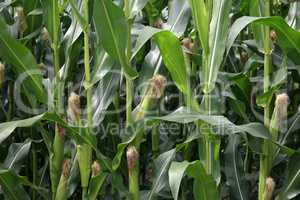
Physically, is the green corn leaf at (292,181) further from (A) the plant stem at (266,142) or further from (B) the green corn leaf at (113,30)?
(B) the green corn leaf at (113,30)

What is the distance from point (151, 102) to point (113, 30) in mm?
202

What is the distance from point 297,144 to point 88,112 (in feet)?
2.25

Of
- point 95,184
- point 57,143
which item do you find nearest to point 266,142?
point 95,184

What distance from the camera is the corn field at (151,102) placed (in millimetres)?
1235

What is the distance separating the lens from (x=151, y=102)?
131cm

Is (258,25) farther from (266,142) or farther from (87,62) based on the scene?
(87,62)

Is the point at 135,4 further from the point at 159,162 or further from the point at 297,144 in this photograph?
the point at 297,144

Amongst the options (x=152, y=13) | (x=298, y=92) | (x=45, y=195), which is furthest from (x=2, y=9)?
(x=298, y=92)

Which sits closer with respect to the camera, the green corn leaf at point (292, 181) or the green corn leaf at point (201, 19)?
the green corn leaf at point (201, 19)

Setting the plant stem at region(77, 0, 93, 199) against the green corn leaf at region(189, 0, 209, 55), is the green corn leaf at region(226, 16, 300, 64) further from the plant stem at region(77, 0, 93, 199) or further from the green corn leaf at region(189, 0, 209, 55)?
the plant stem at region(77, 0, 93, 199)

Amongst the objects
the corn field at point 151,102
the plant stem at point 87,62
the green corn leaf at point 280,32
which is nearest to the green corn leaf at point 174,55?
the corn field at point 151,102

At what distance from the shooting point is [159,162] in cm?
137

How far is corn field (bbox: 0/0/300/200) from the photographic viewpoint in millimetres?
1235

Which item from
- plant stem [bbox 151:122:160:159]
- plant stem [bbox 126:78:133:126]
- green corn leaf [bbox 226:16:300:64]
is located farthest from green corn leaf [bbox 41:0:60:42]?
green corn leaf [bbox 226:16:300:64]
